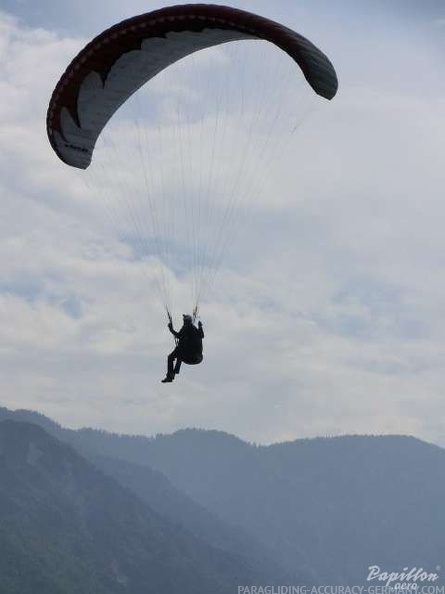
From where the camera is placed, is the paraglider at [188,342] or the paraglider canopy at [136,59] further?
the paraglider at [188,342]

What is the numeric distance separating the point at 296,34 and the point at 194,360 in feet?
29.9

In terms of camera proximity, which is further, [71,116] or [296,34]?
[71,116]

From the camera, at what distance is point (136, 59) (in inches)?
1110

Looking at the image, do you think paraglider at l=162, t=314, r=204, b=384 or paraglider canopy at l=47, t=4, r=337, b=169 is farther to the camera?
paraglider at l=162, t=314, r=204, b=384

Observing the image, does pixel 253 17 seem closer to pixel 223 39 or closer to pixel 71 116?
pixel 223 39

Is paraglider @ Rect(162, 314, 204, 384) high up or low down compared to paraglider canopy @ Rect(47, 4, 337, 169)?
down

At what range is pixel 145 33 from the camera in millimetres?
26812

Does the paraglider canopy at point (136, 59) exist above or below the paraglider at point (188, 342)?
above

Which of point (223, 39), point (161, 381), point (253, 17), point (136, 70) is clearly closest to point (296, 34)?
point (253, 17)

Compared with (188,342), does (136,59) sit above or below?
above

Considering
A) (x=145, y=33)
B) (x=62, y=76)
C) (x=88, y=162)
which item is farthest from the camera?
(x=88, y=162)

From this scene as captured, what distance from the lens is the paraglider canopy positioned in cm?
2506

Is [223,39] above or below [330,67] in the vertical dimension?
above

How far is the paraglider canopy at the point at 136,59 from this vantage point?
25062 millimetres
